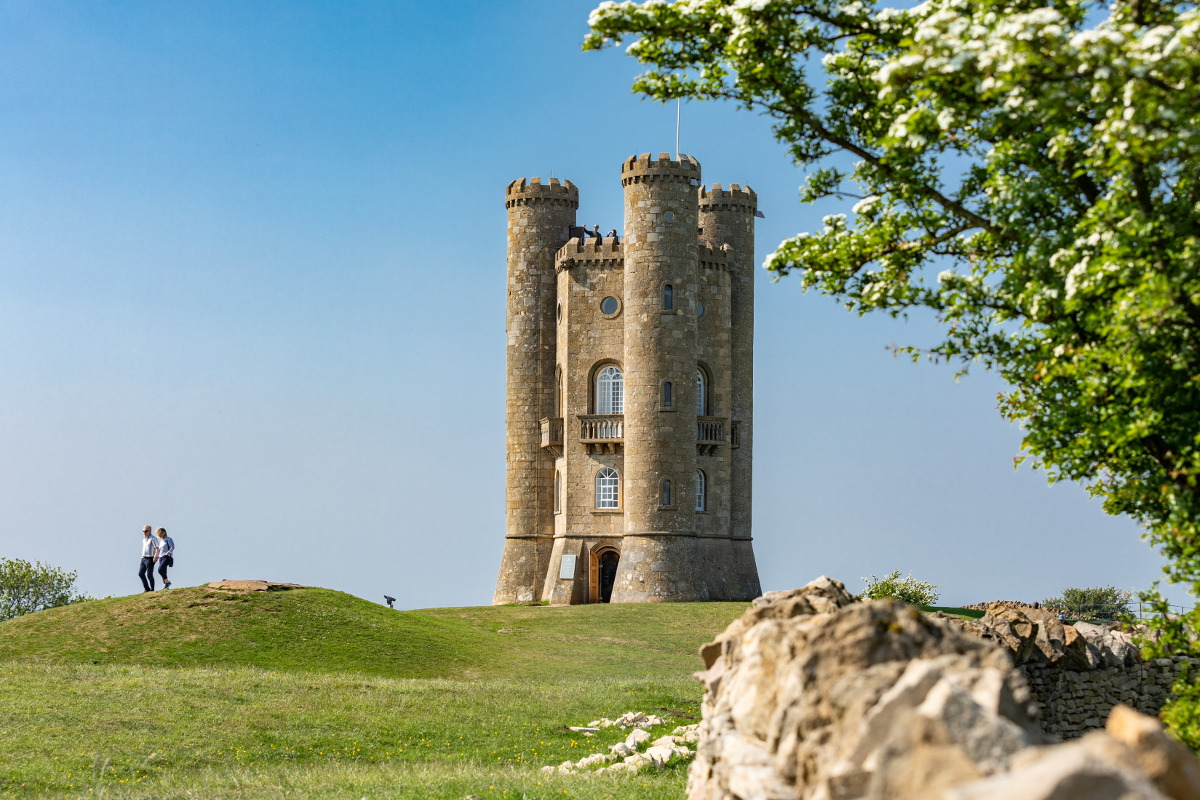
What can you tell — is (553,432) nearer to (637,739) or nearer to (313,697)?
(313,697)

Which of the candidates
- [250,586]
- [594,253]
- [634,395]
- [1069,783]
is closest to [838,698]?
[1069,783]

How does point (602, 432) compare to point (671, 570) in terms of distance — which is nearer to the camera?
point (671, 570)

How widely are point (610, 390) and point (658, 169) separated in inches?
407

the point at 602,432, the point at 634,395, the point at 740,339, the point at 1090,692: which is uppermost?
the point at 740,339

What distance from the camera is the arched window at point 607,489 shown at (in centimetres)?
5441

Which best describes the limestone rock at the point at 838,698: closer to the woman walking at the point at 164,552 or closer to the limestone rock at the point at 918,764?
the limestone rock at the point at 918,764

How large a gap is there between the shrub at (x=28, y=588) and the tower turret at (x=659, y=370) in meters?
30.8

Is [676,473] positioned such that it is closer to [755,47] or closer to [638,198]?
[638,198]

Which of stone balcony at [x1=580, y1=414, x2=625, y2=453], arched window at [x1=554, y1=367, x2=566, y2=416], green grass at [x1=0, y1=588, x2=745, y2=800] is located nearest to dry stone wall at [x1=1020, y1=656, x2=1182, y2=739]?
green grass at [x1=0, y1=588, x2=745, y2=800]

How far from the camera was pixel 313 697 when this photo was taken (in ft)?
77.7

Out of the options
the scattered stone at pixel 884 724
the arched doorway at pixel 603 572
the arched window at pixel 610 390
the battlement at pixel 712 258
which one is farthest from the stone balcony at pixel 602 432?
the scattered stone at pixel 884 724

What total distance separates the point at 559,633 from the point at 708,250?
2214cm

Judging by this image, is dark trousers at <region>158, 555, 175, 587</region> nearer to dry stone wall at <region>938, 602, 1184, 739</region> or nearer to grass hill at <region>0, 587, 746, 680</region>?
grass hill at <region>0, 587, 746, 680</region>

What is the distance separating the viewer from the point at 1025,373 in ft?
40.9
